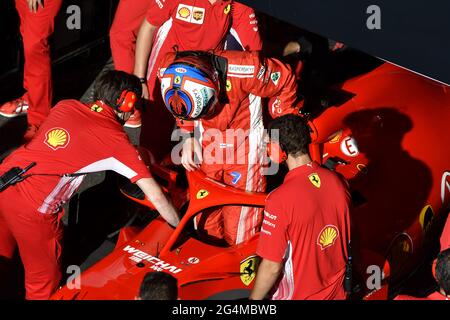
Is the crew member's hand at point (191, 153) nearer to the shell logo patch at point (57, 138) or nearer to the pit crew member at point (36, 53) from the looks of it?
the shell logo patch at point (57, 138)

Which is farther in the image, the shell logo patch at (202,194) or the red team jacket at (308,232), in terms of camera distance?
the shell logo patch at (202,194)

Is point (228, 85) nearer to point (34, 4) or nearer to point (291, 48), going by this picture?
point (34, 4)

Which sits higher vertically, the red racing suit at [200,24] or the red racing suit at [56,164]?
the red racing suit at [200,24]

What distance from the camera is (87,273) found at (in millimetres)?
6430

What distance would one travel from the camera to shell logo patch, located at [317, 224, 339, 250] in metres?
Answer: 5.69

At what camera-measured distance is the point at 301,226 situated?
560 centimetres

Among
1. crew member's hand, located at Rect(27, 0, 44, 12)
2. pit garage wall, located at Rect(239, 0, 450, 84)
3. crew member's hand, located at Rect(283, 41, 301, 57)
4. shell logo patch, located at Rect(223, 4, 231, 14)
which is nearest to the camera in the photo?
pit garage wall, located at Rect(239, 0, 450, 84)

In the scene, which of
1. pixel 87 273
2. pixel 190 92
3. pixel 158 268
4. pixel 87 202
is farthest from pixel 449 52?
pixel 87 202

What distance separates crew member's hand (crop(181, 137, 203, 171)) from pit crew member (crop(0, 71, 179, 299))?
408mm

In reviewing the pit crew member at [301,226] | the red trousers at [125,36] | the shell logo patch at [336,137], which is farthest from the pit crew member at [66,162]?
the red trousers at [125,36]

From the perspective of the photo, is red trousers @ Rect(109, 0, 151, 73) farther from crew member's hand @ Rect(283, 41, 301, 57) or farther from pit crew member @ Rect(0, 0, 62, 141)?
crew member's hand @ Rect(283, 41, 301, 57)

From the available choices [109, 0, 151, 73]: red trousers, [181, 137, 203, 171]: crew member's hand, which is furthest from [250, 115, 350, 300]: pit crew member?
[109, 0, 151, 73]: red trousers

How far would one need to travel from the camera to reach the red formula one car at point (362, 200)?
6.27 meters

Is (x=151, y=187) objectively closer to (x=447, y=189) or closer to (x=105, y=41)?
(x=447, y=189)
